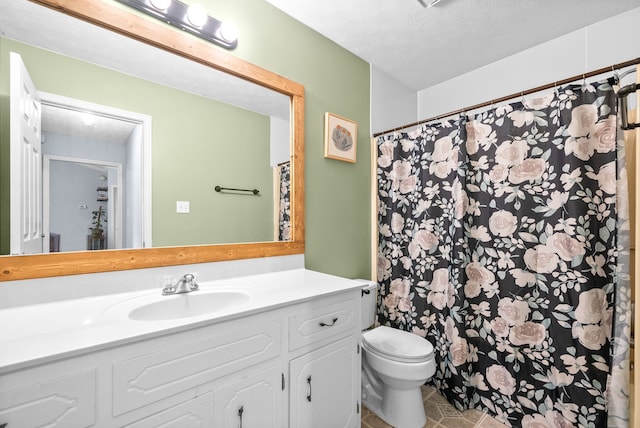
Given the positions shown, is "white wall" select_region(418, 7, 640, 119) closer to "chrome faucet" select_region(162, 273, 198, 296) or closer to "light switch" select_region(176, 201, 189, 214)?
"light switch" select_region(176, 201, 189, 214)

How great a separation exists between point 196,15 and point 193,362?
1487 mm

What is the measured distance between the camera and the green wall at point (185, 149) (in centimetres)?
106

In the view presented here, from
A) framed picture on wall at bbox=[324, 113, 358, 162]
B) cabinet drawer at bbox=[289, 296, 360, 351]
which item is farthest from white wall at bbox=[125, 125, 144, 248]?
framed picture on wall at bbox=[324, 113, 358, 162]

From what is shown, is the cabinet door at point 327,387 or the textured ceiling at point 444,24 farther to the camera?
the textured ceiling at point 444,24

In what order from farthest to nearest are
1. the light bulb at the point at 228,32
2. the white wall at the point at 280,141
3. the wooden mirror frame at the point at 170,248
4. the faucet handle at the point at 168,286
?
the white wall at the point at 280,141, the light bulb at the point at 228,32, the faucet handle at the point at 168,286, the wooden mirror frame at the point at 170,248

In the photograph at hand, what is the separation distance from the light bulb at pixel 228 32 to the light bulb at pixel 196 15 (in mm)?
92

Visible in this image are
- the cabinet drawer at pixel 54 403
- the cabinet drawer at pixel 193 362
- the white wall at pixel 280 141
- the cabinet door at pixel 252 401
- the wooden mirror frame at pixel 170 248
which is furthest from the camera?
the white wall at pixel 280 141

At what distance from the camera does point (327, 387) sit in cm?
126

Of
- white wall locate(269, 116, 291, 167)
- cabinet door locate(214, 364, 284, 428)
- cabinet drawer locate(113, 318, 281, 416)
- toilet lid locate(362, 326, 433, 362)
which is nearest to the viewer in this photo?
cabinet drawer locate(113, 318, 281, 416)

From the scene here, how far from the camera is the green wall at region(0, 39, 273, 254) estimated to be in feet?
3.48

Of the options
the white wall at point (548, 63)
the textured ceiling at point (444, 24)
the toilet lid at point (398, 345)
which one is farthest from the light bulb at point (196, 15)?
the white wall at point (548, 63)

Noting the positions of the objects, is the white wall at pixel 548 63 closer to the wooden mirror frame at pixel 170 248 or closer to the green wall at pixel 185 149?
the wooden mirror frame at pixel 170 248

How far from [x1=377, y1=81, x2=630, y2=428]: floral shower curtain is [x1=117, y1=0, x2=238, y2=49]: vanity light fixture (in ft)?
4.41

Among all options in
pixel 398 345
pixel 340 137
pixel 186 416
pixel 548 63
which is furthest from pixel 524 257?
pixel 186 416
